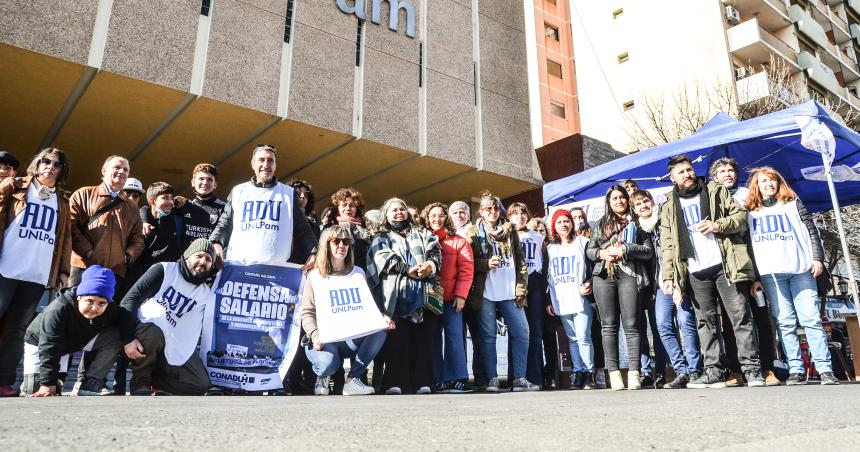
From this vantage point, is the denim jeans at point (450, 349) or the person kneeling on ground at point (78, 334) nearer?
the person kneeling on ground at point (78, 334)

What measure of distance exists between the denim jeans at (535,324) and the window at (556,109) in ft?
67.2

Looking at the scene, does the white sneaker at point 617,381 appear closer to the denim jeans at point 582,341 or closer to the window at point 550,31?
the denim jeans at point 582,341

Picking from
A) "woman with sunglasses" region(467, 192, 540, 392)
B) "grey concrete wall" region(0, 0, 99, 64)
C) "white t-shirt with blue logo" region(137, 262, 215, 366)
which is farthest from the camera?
"grey concrete wall" region(0, 0, 99, 64)

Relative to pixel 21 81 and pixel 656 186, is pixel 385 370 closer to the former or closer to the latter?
pixel 656 186

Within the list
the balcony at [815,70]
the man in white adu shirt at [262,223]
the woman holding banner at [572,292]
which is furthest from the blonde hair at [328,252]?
the balcony at [815,70]

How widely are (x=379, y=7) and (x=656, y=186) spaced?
608cm

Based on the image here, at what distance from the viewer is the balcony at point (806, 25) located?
26344 millimetres

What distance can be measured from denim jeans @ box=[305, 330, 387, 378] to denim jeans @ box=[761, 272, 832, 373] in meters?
3.26

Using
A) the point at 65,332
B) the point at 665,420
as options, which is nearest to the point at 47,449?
the point at 665,420

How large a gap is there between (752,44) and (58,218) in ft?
82.4

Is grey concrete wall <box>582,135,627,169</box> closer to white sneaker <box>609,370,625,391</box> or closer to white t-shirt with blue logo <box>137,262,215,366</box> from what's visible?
white sneaker <box>609,370,625,391</box>

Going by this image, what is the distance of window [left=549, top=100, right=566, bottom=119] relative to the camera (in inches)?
986

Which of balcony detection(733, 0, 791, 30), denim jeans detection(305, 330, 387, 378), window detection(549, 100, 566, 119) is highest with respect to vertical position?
balcony detection(733, 0, 791, 30)

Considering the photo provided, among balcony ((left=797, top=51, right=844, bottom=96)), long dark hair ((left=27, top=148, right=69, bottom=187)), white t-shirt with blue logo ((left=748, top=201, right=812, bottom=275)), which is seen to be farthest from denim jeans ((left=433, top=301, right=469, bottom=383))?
balcony ((left=797, top=51, right=844, bottom=96))
